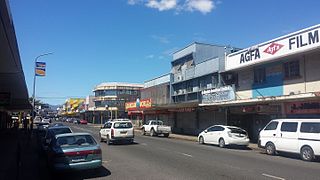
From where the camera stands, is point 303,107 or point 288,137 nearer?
point 288,137

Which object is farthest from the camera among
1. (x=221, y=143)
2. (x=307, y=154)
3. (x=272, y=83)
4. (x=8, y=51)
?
(x=272, y=83)

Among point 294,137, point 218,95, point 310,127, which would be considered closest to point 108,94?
point 218,95

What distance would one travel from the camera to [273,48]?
89.3ft

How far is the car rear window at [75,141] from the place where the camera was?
14.4 metres

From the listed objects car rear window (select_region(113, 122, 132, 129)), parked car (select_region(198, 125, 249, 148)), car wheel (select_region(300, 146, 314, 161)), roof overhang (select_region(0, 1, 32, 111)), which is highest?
roof overhang (select_region(0, 1, 32, 111))

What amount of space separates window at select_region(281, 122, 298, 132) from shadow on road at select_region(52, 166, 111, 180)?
403 inches

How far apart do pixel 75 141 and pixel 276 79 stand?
18.0 m

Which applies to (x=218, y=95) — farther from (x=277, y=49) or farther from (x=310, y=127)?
(x=310, y=127)

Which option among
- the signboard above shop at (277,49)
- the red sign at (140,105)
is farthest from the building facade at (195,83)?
the signboard above shop at (277,49)

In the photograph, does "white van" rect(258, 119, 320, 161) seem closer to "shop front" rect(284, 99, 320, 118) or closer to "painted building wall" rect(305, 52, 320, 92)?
"shop front" rect(284, 99, 320, 118)

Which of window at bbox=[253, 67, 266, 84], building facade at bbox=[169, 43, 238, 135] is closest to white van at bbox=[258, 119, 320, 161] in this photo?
window at bbox=[253, 67, 266, 84]

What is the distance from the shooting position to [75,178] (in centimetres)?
1366

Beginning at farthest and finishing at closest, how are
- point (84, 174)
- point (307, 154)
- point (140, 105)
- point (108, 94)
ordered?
point (108, 94)
point (140, 105)
point (307, 154)
point (84, 174)

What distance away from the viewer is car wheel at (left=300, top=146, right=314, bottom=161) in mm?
18922
